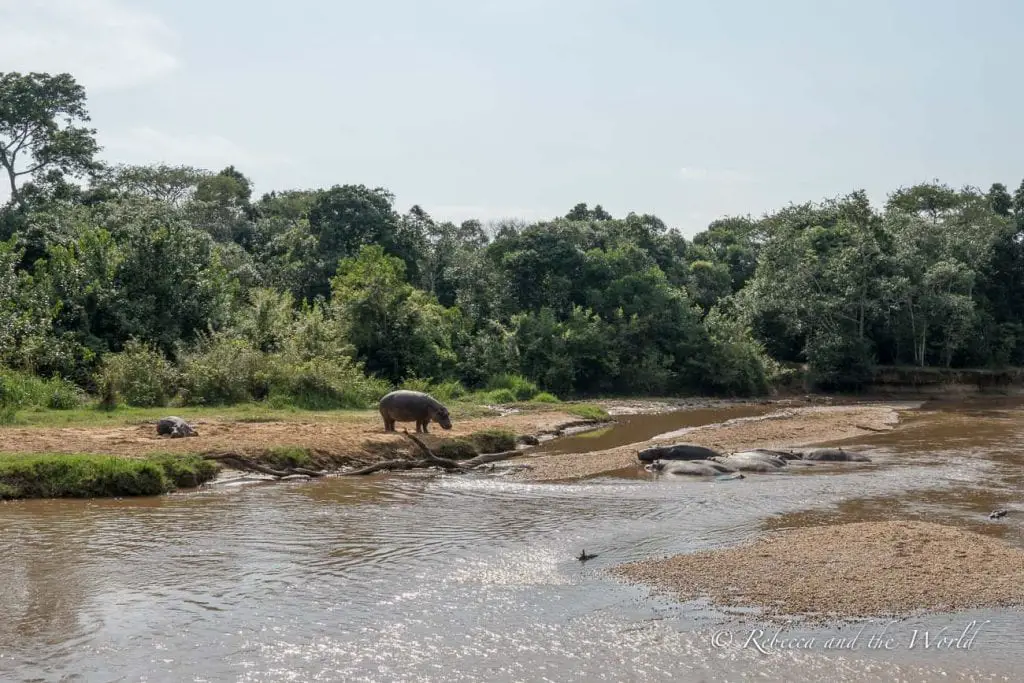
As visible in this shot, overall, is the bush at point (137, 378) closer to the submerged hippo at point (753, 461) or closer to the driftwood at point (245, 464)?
the driftwood at point (245, 464)

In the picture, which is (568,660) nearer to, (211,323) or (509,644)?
(509,644)

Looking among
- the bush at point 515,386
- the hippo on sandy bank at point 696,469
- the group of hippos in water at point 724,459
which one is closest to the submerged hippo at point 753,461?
the group of hippos in water at point 724,459

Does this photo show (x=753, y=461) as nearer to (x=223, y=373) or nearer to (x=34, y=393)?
(x=223, y=373)

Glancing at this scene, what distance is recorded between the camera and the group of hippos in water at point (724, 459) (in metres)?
19.6

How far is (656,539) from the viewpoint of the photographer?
44.2 ft

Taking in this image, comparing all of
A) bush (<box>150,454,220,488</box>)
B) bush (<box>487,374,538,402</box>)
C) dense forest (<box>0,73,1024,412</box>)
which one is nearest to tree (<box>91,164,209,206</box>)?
dense forest (<box>0,73,1024,412</box>)

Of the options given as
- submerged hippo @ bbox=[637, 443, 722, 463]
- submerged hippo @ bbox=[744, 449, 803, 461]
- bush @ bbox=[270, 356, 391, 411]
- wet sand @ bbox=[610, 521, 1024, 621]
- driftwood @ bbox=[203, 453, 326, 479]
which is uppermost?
bush @ bbox=[270, 356, 391, 411]

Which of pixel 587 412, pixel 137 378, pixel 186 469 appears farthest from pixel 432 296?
pixel 186 469

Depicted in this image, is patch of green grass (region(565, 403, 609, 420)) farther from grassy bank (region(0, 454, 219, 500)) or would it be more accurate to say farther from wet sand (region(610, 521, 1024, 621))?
wet sand (region(610, 521, 1024, 621))

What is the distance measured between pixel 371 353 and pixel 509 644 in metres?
28.1

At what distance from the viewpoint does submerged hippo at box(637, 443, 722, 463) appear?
2078 centimetres

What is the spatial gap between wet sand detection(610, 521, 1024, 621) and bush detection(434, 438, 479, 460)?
955cm

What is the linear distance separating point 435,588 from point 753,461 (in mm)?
11522

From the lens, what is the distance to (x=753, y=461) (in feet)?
67.1
